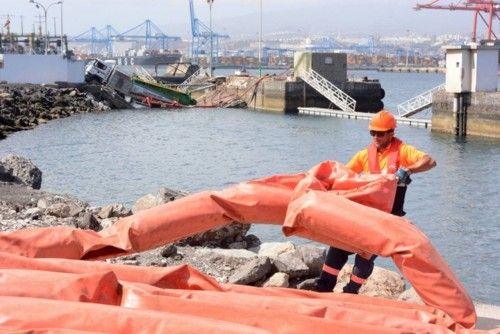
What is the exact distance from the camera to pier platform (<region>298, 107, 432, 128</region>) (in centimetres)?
4306

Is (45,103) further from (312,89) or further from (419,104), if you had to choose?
(419,104)

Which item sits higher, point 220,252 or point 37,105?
point 220,252

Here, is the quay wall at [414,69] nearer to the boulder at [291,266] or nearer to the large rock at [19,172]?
the large rock at [19,172]

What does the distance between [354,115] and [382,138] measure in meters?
42.6

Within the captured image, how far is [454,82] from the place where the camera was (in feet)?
124

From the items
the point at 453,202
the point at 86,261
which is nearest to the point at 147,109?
the point at 453,202

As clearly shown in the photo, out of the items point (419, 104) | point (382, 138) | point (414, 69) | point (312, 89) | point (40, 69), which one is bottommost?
point (414, 69)

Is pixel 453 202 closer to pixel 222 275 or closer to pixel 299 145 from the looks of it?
pixel 222 275

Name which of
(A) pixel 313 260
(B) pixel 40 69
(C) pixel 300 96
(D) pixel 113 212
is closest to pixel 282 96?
(C) pixel 300 96

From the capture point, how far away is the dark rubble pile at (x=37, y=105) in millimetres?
40062

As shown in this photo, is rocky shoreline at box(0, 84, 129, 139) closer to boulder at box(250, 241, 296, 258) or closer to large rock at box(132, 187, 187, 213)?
large rock at box(132, 187, 187, 213)

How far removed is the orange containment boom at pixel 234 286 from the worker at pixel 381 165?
339 millimetres

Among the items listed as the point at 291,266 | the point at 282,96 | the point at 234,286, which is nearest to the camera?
the point at 234,286

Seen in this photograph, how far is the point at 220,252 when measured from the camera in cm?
984
